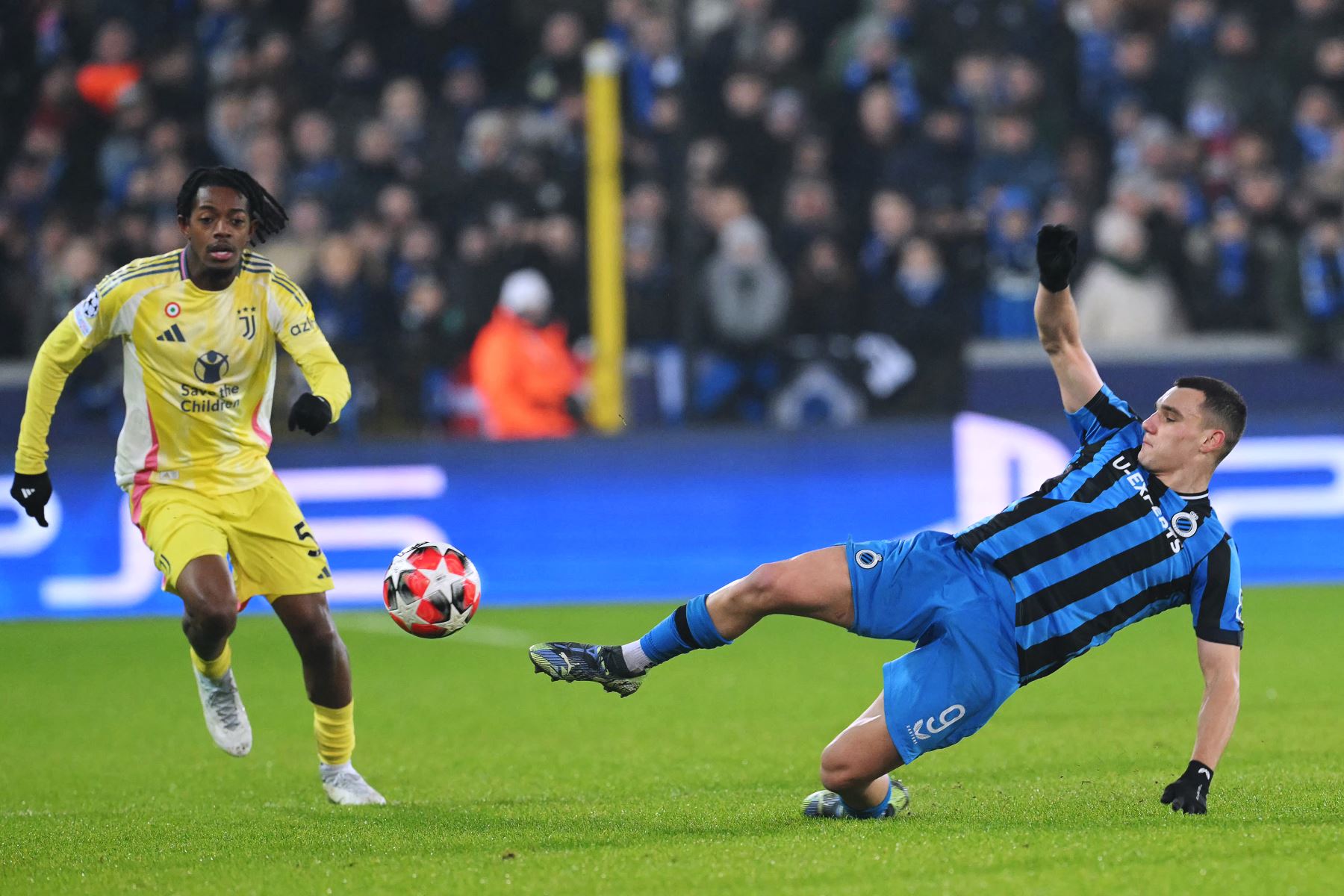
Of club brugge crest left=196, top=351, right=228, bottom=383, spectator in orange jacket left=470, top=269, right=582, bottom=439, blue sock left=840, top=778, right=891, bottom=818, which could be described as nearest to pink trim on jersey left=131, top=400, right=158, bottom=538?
club brugge crest left=196, top=351, right=228, bottom=383

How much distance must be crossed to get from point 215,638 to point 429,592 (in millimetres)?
733

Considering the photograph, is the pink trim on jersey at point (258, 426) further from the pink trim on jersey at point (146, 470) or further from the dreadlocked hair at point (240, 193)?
the dreadlocked hair at point (240, 193)

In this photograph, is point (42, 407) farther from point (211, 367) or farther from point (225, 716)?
point (225, 716)

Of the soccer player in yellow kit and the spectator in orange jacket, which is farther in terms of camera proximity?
the spectator in orange jacket

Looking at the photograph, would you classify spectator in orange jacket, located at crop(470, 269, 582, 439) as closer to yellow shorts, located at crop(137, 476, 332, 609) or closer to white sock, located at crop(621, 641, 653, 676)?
yellow shorts, located at crop(137, 476, 332, 609)

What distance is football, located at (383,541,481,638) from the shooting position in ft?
19.2

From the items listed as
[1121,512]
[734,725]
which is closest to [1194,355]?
[734,725]

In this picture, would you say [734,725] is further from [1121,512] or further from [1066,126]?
[1066,126]

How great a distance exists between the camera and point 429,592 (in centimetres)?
586

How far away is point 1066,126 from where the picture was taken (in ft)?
49.6

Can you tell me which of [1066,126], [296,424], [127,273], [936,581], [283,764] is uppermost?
[1066,126]

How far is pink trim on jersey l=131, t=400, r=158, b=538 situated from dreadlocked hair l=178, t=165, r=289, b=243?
72 cm

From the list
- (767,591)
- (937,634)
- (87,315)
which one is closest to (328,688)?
(87,315)

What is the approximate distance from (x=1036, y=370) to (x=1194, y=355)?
3.96 ft
